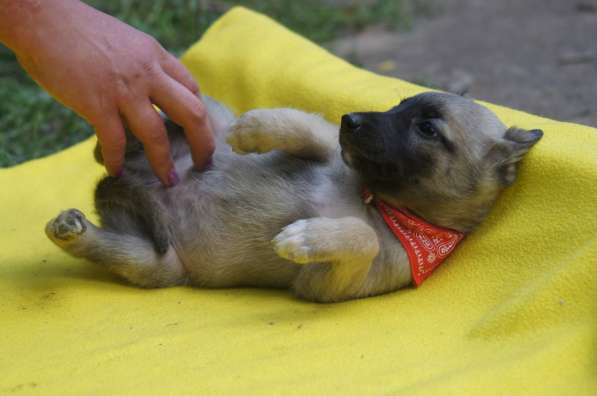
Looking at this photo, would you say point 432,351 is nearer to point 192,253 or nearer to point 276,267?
point 276,267

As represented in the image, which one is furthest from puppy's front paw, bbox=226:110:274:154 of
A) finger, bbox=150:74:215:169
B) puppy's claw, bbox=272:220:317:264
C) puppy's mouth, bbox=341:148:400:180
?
puppy's claw, bbox=272:220:317:264

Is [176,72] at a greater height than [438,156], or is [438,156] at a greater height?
[176,72]

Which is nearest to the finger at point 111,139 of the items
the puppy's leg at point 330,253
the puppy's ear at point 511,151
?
the puppy's leg at point 330,253

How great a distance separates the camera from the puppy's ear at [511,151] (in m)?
3.14

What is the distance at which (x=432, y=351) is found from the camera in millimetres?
2615

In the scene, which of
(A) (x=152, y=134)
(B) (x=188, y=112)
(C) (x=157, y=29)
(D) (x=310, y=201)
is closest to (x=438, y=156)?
(D) (x=310, y=201)

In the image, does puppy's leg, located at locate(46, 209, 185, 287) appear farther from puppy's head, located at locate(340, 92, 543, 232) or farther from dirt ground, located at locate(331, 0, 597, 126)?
dirt ground, located at locate(331, 0, 597, 126)

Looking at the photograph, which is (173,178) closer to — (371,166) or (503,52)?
(371,166)

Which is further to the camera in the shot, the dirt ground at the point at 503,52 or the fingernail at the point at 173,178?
the dirt ground at the point at 503,52

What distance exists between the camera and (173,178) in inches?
127

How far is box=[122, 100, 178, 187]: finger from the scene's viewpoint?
2893 mm

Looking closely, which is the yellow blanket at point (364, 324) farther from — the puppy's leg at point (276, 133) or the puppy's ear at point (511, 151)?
the puppy's leg at point (276, 133)

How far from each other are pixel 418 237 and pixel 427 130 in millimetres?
409

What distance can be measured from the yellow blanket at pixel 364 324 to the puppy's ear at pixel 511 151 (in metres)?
0.05
